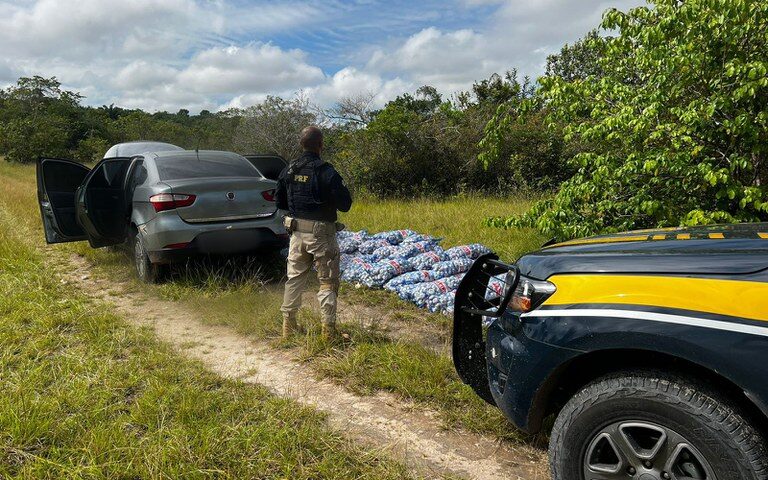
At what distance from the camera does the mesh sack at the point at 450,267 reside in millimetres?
5852

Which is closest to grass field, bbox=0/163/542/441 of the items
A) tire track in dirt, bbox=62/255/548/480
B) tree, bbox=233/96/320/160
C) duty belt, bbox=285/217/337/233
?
tire track in dirt, bbox=62/255/548/480

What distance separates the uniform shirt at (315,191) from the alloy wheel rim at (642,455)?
2528 mm

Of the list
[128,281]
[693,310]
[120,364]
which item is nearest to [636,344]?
[693,310]

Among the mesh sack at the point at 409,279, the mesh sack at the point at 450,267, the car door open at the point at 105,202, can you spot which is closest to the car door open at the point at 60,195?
the car door open at the point at 105,202

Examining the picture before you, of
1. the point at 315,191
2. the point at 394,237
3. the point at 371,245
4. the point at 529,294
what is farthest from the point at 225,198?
the point at 529,294

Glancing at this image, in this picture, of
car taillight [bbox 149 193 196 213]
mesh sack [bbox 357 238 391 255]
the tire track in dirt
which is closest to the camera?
the tire track in dirt

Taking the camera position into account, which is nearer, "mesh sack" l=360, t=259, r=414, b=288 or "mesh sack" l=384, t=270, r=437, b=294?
"mesh sack" l=384, t=270, r=437, b=294

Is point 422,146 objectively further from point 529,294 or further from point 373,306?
point 529,294

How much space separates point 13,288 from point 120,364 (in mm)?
2702

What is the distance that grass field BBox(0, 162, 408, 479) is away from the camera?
2.52 m

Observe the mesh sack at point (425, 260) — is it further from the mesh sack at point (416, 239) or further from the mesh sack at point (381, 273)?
the mesh sack at point (416, 239)

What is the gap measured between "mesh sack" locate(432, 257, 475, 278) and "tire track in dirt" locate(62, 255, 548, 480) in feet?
7.48

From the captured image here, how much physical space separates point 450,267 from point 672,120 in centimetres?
262

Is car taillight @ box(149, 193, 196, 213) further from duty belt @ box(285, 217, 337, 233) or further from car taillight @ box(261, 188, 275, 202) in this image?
duty belt @ box(285, 217, 337, 233)
